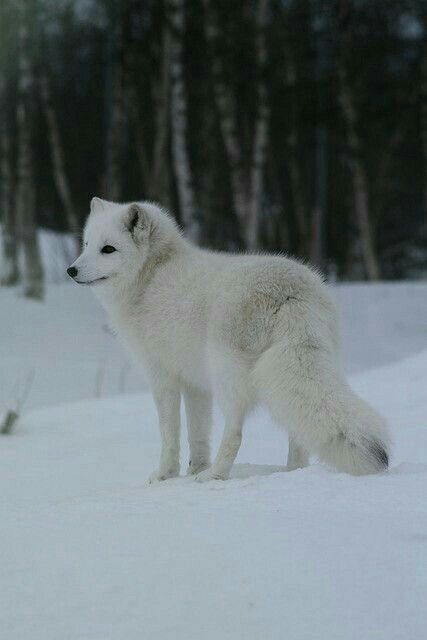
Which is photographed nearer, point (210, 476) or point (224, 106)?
point (210, 476)

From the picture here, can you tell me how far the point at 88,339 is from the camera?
512 inches

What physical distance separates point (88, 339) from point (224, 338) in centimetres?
940

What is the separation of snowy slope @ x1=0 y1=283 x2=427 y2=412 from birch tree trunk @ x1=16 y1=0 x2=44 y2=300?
0.32 m

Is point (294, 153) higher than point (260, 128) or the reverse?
the reverse

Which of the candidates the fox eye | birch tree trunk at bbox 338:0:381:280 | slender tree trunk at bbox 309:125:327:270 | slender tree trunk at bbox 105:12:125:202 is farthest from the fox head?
birch tree trunk at bbox 338:0:381:280

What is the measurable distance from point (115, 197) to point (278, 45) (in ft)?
19.2

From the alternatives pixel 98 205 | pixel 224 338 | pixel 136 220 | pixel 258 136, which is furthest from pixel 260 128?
pixel 224 338

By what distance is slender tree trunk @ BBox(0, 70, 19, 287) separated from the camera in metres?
15.7

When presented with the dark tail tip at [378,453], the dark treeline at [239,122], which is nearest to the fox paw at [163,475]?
the dark tail tip at [378,453]

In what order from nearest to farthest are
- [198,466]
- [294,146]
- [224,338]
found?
[224,338] → [198,466] → [294,146]

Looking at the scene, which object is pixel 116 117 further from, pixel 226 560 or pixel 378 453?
pixel 226 560

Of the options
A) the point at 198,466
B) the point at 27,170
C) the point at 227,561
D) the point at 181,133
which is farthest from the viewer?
the point at 27,170

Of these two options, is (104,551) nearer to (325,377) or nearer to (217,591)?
(217,591)

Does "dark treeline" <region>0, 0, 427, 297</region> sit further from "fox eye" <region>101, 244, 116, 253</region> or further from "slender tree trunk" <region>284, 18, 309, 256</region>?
"fox eye" <region>101, 244, 116, 253</region>
